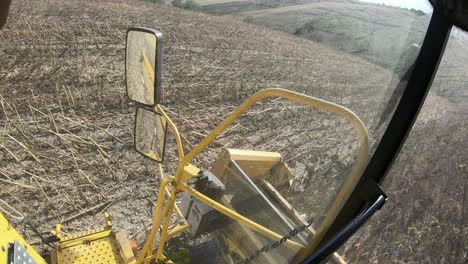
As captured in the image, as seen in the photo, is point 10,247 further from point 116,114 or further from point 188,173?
point 116,114

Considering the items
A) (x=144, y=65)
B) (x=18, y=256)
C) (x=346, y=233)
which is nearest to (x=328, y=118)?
(x=346, y=233)

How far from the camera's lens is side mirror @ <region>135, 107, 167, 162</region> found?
6.15 ft

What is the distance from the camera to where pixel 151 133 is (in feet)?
6.42

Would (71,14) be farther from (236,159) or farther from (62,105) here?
(236,159)

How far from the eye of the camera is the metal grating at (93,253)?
235cm

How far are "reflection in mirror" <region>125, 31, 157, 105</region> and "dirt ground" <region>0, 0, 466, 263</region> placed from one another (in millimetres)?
588

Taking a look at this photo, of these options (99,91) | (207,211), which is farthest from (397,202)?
(99,91)

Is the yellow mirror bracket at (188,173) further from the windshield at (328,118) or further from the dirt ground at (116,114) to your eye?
the dirt ground at (116,114)

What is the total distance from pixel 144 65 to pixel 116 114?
150 inches

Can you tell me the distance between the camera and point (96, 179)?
159 inches

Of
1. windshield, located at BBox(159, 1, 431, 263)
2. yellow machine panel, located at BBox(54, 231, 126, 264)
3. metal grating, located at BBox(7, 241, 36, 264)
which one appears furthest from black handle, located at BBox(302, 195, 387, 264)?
yellow machine panel, located at BBox(54, 231, 126, 264)

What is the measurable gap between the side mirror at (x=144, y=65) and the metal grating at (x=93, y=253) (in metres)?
1.05

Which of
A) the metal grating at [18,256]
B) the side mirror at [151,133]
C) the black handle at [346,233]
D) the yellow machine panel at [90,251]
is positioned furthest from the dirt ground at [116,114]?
the metal grating at [18,256]

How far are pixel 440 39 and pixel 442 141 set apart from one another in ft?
2.08
